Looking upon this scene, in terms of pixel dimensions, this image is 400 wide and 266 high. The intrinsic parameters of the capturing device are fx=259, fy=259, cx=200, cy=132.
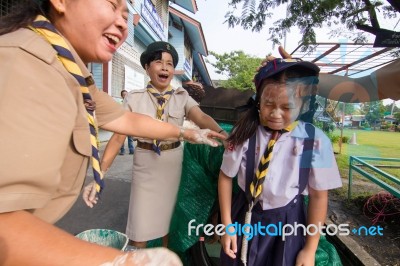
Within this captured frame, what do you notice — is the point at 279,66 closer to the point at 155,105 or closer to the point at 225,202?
the point at 225,202

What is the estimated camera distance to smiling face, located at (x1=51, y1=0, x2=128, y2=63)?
0.84 m

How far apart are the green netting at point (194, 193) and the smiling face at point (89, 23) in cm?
105

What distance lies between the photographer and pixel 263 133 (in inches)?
55.4

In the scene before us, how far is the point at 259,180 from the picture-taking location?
1.31 meters

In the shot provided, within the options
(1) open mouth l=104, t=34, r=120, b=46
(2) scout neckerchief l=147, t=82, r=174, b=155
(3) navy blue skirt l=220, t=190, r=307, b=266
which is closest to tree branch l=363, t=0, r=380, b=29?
(2) scout neckerchief l=147, t=82, r=174, b=155

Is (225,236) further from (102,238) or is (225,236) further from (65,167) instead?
(65,167)

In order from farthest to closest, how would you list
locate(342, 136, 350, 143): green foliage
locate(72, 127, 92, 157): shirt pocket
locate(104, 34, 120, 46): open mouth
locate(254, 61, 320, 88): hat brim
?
locate(342, 136, 350, 143): green foliage, locate(254, 61, 320, 88): hat brim, locate(104, 34, 120, 46): open mouth, locate(72, 127, 92, 157): shirt pocket

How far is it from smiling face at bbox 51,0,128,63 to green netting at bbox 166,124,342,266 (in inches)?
41.2

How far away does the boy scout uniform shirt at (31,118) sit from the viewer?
0.50 m

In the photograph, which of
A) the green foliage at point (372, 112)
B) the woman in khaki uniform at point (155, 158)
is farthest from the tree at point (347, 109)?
the woman in khaki uniform at point (155, 158)

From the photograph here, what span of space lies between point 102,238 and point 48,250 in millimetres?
1276

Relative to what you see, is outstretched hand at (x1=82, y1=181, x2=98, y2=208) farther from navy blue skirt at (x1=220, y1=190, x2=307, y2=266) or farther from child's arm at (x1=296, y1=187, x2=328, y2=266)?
child's arm at (x1=296, y1=187, x2=328, y2=266)

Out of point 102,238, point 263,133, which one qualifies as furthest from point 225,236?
point 102,238

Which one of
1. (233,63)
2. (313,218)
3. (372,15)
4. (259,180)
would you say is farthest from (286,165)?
(233,63)
